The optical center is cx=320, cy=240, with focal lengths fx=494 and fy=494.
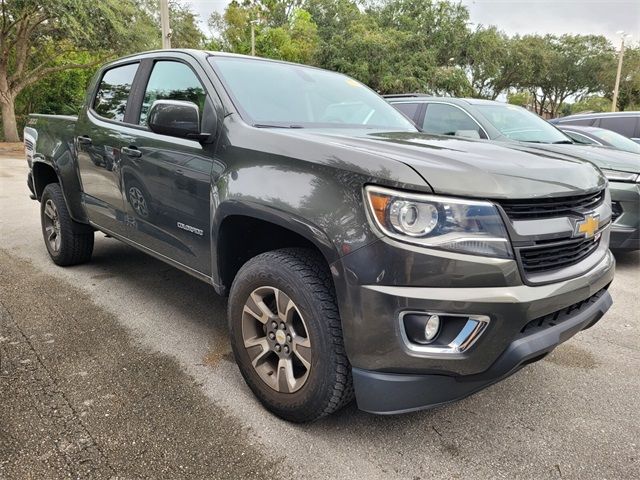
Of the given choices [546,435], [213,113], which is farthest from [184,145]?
[546,435]

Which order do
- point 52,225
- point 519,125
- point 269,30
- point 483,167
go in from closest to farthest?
point 483,167, point 52,225, point 519,125, point 269,30

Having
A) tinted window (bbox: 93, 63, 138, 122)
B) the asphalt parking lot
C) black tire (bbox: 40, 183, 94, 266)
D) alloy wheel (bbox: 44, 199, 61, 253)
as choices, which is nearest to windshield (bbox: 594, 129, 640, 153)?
the asphalt parking lot

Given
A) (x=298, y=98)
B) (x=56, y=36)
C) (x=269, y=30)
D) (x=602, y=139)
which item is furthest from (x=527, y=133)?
(x=269, y=30)

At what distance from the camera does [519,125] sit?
5.99 m

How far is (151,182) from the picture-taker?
3.11m

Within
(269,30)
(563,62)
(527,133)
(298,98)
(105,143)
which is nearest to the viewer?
(298,98)

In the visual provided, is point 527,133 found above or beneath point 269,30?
beneath

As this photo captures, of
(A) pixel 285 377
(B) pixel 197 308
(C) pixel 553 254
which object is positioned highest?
(C) pixel 553 254

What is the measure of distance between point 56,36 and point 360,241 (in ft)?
73.3

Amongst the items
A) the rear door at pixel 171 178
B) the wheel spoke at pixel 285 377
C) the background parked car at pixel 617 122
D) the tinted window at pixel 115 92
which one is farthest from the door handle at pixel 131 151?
the background parked car at pixel 617 122

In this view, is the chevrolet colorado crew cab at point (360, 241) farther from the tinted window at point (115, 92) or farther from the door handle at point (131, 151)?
the tinted window at point (115, 92)

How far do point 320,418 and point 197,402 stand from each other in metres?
0.67

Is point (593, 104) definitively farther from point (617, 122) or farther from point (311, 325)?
point (311, 325)

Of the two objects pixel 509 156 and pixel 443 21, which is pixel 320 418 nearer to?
pixel 509 156
